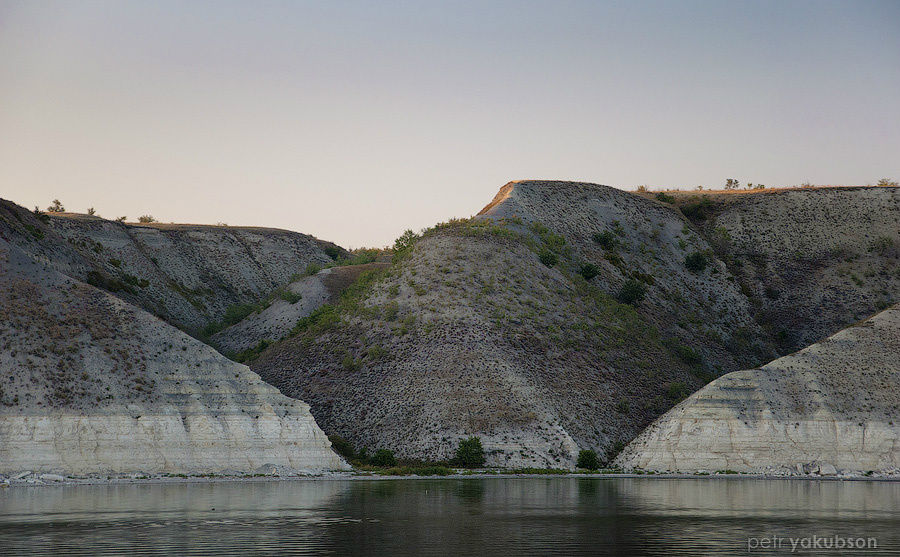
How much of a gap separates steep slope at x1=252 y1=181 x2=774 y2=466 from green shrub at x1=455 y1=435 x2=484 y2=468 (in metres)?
0.90

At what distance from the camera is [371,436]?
3063 inches

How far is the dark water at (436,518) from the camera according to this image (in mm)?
36000

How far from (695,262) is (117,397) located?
67.6 m

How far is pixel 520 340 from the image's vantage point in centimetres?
8619

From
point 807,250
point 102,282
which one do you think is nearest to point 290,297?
point 102,282

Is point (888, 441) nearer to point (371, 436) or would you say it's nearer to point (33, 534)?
point (371, 436)

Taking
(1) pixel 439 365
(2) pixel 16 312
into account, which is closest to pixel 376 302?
(1) pixel 439 365

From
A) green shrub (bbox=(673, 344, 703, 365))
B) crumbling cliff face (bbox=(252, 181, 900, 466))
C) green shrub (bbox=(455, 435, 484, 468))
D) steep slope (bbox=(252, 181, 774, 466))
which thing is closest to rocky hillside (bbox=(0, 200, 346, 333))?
steep slope (bbox=(252, 181, 774, 466))

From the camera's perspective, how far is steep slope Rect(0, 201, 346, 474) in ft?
202

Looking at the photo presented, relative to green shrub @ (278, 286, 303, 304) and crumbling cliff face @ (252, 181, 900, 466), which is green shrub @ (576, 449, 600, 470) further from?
green shrub @ (278, 286, 303, 304)

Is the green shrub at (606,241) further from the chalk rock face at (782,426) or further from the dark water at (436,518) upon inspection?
the dark water at (436,518)

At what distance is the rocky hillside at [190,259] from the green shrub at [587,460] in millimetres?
43685

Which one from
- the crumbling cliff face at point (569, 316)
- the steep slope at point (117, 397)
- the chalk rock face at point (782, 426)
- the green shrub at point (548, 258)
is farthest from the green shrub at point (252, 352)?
the chalk rock face at point (782, 426)

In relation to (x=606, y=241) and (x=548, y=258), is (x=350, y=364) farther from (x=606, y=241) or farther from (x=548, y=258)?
(x=606, y=241)
